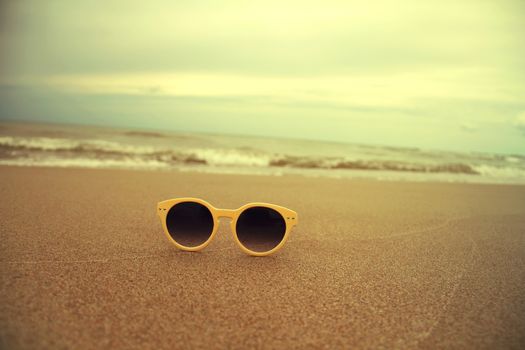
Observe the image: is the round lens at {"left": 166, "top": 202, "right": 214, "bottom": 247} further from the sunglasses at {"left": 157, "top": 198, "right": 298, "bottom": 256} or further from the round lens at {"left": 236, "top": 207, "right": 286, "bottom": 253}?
the round lens at {"left": 236, "top": 207, "right": 286, "bottom": 253}

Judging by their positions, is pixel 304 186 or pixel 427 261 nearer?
pixel 427 261

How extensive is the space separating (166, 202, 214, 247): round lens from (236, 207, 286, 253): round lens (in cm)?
20

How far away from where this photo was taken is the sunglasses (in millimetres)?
2102

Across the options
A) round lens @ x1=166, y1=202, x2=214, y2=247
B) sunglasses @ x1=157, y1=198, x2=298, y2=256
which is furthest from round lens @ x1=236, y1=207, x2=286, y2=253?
round lens @ x1=166, y1=202, x2=214, y2=247

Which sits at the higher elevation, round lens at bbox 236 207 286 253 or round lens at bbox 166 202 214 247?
round lens at bbox 166 202 214 247

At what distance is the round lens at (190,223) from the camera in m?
2.12

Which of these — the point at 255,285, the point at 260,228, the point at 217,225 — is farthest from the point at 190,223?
the point at 255,285

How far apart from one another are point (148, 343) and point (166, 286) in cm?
46

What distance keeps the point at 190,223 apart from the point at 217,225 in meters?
0.17

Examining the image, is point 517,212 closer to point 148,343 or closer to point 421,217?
point 421,217

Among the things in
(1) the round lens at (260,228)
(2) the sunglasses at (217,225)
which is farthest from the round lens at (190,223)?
(1) the round lens at (260,228)

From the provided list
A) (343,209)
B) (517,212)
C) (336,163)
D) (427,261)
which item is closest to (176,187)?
(343,209)

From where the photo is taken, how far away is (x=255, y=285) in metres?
1.74

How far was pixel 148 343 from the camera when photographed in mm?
1199
